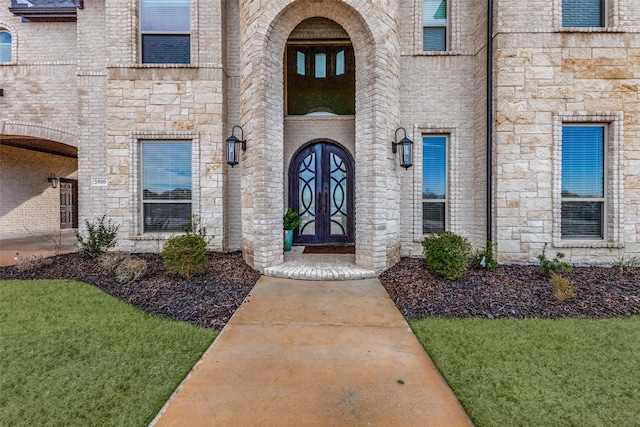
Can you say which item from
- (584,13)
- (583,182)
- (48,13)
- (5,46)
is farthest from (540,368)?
(5,46)

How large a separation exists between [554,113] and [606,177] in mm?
1530

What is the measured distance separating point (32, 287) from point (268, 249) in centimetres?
351

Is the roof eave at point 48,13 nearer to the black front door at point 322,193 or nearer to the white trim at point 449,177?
the black front door at point 322,193

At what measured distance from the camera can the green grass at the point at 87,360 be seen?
1.82 metres

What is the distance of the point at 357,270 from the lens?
15.1ft

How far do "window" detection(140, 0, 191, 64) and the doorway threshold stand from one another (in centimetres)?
478

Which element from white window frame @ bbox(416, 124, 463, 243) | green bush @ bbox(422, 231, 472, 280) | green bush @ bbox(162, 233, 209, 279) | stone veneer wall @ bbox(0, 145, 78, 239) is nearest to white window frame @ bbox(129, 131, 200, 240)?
green bush @ bbox(162, 233, 209, 279)

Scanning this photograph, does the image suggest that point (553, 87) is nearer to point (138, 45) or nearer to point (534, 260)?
point (534, 260)

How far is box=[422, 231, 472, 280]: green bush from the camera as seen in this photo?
3998 mm

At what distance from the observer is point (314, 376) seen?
2.18m

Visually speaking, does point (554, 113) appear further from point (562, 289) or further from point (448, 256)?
point (448, 256)

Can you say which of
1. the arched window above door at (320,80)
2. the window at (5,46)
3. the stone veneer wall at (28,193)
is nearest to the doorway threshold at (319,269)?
the arched window above door at (320,80)

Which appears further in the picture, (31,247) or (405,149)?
(31,247)

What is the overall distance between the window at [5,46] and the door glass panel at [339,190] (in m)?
8.40
